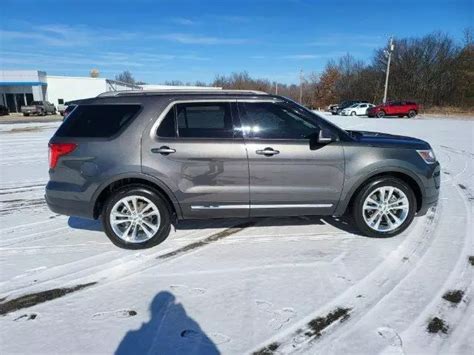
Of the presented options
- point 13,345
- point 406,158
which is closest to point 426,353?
point 406,158

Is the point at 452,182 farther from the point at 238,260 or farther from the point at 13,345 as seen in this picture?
the point at 13,345

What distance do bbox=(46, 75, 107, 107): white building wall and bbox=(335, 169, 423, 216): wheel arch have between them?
54.6 m

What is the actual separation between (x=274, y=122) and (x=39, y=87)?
5585 centimetres

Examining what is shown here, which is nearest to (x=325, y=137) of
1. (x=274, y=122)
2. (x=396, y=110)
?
(x=274, y=122)

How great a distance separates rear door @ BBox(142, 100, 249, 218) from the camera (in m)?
4.32

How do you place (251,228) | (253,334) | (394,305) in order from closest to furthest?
(253,334) < (394,305) < (251,228)

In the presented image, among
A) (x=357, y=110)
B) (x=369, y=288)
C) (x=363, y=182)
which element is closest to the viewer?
(x=369, y=288)

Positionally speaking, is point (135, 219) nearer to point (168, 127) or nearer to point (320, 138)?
point (168, 127)

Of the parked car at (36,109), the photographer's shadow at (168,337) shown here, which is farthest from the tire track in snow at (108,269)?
the parked car at (36,109)

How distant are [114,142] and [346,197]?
9.44 ft

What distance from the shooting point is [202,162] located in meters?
4.33

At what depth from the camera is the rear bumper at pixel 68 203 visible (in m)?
4.40

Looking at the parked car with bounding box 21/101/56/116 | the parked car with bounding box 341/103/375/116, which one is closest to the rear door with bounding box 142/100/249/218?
the parked car with bounding box 341/103/375/116

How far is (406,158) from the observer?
15.1 feet
